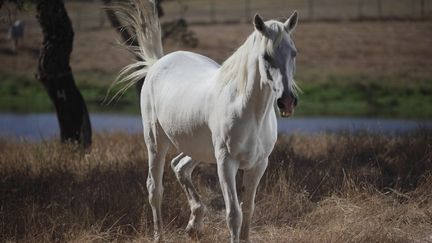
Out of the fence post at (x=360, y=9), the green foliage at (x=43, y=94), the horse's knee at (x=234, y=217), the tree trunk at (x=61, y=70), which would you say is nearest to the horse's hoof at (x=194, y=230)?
the horse's knee at (x=234, y=217)

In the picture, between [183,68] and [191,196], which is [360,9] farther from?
[191,196]

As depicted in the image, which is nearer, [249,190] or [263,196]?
[249,190]

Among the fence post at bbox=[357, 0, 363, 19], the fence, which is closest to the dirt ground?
the fence post at bbox=[357, 0, 363, 19]

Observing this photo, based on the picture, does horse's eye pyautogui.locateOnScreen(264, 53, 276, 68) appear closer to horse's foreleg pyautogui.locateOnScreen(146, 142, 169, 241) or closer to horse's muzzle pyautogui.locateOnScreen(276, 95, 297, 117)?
horse's muzzle pyautogui.locateOnScreen(276, 95, 297, 117)

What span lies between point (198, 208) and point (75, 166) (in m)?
2.73

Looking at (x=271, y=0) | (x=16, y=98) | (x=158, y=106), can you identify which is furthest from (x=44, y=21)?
(x=271, y=0)

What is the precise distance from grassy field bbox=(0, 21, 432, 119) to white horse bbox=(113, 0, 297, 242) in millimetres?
14348

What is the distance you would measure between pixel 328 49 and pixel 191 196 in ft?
78.4

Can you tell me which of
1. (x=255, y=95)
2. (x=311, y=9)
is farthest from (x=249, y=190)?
(x=311, y=9)

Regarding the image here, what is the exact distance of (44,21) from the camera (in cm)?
995

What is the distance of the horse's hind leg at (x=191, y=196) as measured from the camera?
20.3ft

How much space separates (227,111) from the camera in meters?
5.13

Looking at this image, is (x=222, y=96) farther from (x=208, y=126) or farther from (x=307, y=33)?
(x=307, y=33)

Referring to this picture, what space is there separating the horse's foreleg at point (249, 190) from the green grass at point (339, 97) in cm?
1632
